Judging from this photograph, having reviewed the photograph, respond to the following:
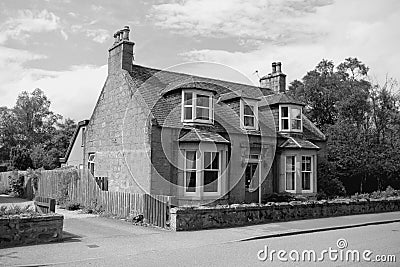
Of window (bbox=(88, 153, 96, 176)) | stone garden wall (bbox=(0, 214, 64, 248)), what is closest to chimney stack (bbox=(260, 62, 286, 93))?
window (bbox=(88, 153, 96, 176))

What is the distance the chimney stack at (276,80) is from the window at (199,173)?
12.9m

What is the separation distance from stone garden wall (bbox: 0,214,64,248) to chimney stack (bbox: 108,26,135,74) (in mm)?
13236

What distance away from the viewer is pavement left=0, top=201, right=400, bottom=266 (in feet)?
35.8

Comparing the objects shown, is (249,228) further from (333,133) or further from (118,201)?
(333,133)

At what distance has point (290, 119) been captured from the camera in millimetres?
27719

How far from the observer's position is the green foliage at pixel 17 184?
31.3m

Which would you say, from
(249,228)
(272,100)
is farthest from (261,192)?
(249,228)

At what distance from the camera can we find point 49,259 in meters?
10.6

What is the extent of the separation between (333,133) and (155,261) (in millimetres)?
27059

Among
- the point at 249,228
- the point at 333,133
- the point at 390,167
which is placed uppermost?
the point at 333,133

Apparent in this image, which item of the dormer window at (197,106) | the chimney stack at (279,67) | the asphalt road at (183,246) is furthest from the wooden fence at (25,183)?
the chimney stack at (279,67)

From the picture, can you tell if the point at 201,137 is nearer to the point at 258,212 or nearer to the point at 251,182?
the point at 251,182

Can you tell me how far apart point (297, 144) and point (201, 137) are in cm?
738

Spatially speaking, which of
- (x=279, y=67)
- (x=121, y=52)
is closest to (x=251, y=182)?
(x=121, y=52)
